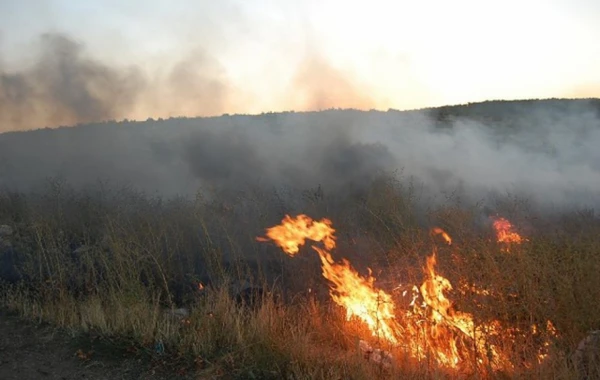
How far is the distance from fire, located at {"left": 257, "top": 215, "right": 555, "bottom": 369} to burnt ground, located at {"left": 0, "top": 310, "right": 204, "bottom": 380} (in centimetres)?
144

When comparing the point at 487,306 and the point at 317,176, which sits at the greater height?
the point at 317,176

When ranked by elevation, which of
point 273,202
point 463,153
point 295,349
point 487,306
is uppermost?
point 463,153

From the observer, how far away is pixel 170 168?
545 inches

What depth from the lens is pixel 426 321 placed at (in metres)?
3.73

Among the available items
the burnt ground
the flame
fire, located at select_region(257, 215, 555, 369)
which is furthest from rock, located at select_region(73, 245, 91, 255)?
fire, located at select_region(257, 215, 555, 369)

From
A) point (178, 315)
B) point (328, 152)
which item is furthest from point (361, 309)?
point (328, 152)

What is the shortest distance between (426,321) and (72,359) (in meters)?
3.00

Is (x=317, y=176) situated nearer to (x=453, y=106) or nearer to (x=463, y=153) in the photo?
(x=463, y=153)

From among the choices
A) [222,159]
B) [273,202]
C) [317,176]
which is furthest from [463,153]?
[222,159]

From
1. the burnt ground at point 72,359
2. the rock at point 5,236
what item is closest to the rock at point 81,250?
the rock at point 5,236

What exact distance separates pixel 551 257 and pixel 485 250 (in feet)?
1.76

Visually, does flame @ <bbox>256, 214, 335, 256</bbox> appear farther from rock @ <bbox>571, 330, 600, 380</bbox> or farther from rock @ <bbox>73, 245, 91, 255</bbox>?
rock @ <bbox>73, 245, 91, 255</bbox>

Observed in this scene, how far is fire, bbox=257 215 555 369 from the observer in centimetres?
343

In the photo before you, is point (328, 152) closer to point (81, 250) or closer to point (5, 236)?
point (81, 250)
